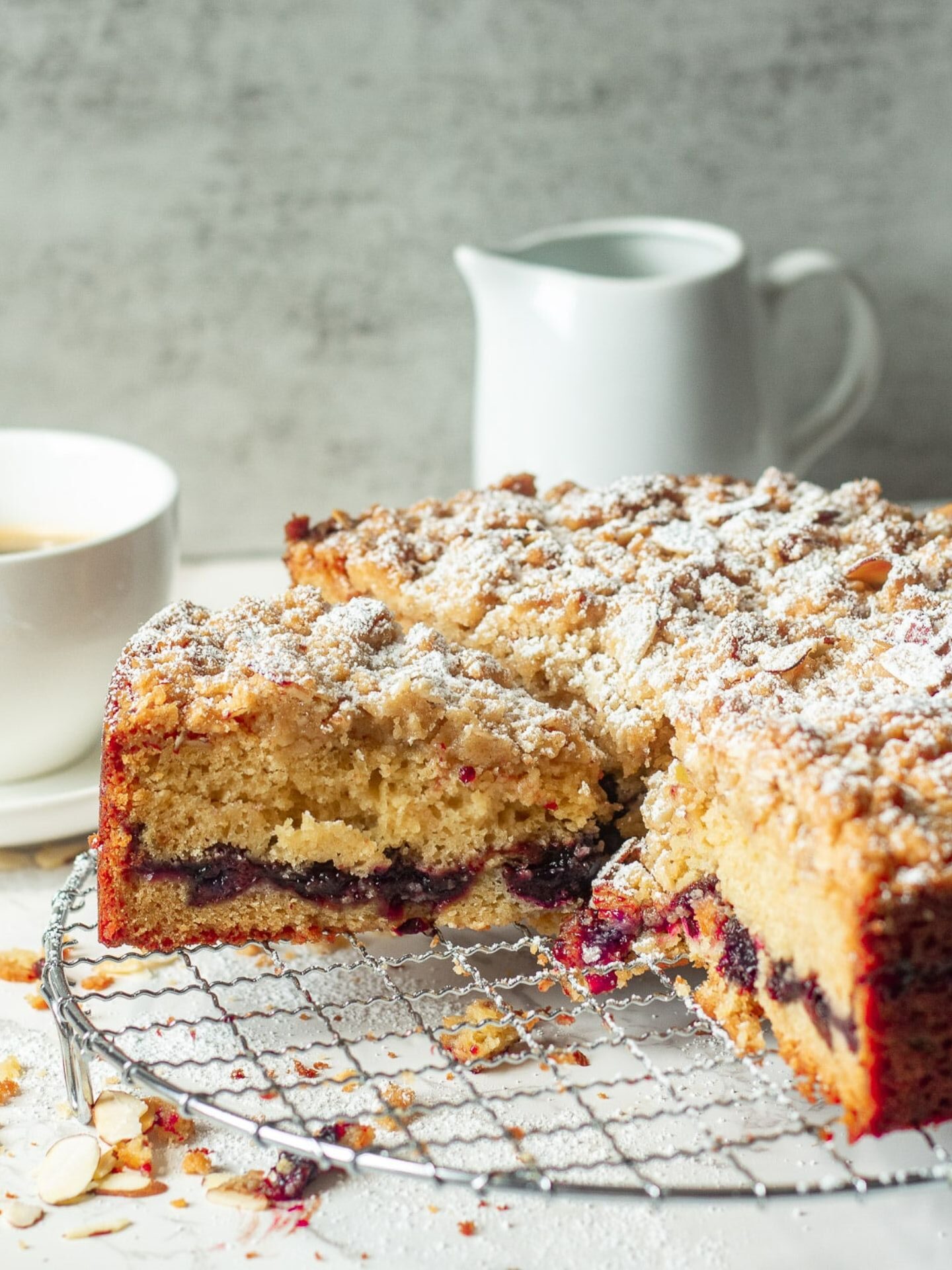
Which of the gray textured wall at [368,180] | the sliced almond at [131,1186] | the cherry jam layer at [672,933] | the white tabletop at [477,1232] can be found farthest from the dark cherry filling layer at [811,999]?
the gray textured wall at [368,180]

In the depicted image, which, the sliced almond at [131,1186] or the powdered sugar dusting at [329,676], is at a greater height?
the powdered sugar dusting at [329,676]

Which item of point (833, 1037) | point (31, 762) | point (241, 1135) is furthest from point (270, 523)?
point (833, 1037)

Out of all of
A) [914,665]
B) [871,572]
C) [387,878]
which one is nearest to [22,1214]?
[387,878]

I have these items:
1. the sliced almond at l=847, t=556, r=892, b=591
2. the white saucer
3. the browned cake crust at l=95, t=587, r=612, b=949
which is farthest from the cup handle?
the white saucer

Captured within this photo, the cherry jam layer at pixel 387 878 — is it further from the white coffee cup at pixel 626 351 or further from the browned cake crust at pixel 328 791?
the white coffee cup at pixel 626 351

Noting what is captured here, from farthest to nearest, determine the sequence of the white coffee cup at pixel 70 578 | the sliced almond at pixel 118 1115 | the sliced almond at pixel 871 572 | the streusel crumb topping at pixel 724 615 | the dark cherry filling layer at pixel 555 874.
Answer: the white coffee cup at pixel 70 578 → the sliced almond at pixel 871 572 → the dark cherry filling layer at pixel 555 874 → the sliced almond at pixel 118 1115 → the streusel crumb topping at pixel 724 615
